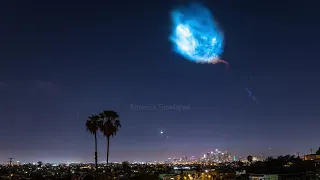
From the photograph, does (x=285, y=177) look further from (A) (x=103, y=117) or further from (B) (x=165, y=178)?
(A) (x=103, y=117)

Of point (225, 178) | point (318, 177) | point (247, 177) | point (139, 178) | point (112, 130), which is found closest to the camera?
point (112, 130)

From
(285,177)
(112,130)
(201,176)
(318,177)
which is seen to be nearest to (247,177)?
(285,177)

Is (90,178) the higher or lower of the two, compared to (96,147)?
lower

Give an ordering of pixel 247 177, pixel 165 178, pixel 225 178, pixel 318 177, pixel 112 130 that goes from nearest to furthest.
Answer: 1. pixel 112 130
2. pixel 318 177
3. pixel 247 177
4. pixel 165 178
5. pixel 225 178

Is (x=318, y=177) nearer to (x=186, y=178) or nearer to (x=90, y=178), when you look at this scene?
(x=186, y=178)

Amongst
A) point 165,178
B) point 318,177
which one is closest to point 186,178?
point 165,178

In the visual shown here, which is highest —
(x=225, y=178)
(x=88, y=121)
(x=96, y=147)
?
(x=88, y=121)

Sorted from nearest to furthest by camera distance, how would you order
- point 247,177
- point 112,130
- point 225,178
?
point 112,130, point 247,177, point 225,178

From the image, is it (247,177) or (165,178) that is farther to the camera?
(165,178)

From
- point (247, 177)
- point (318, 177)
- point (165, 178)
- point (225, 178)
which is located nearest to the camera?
point (318, 177)
